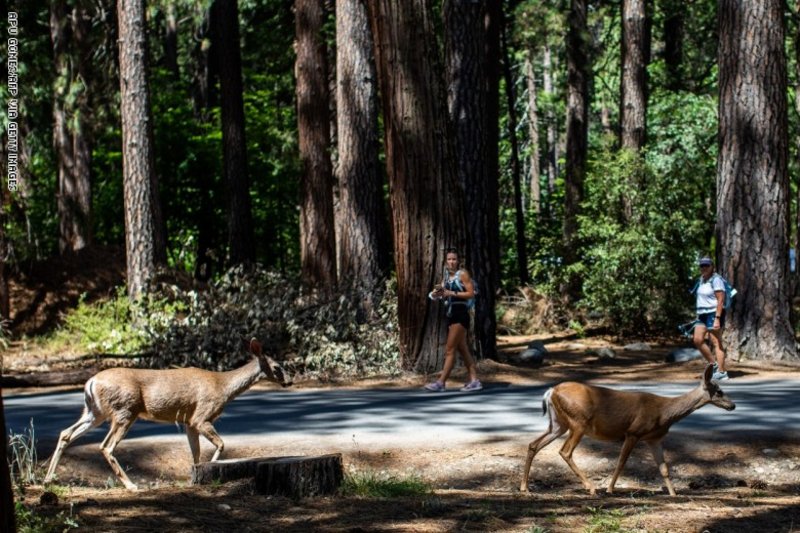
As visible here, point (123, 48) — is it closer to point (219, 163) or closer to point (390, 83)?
point (390, 83)

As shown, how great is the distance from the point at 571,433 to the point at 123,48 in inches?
681

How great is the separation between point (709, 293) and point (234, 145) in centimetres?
1698

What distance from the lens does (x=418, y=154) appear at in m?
18.0

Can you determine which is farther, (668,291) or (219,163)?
(219,163)

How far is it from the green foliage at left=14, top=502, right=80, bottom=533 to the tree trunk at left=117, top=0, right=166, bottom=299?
16.9 meters

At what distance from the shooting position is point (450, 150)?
59.7 feet

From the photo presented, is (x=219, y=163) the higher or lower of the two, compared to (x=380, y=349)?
higher

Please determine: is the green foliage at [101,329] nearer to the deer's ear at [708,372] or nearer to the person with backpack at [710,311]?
the person with backpack at [710,311]

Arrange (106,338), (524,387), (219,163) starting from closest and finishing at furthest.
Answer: (524,387), (106,338), (219,163)

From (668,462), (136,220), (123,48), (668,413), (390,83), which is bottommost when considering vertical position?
(668,462)

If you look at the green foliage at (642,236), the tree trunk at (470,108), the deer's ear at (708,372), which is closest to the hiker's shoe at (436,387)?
the tree trunk at (470,108)

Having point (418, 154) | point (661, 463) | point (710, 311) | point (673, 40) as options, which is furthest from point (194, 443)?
point (673, 40)

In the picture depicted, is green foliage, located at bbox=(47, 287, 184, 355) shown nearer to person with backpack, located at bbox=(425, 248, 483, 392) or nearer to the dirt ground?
person with backpack, located at bbox=(425, 248, 483, 392)

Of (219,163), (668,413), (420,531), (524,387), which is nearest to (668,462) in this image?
(668,413)
